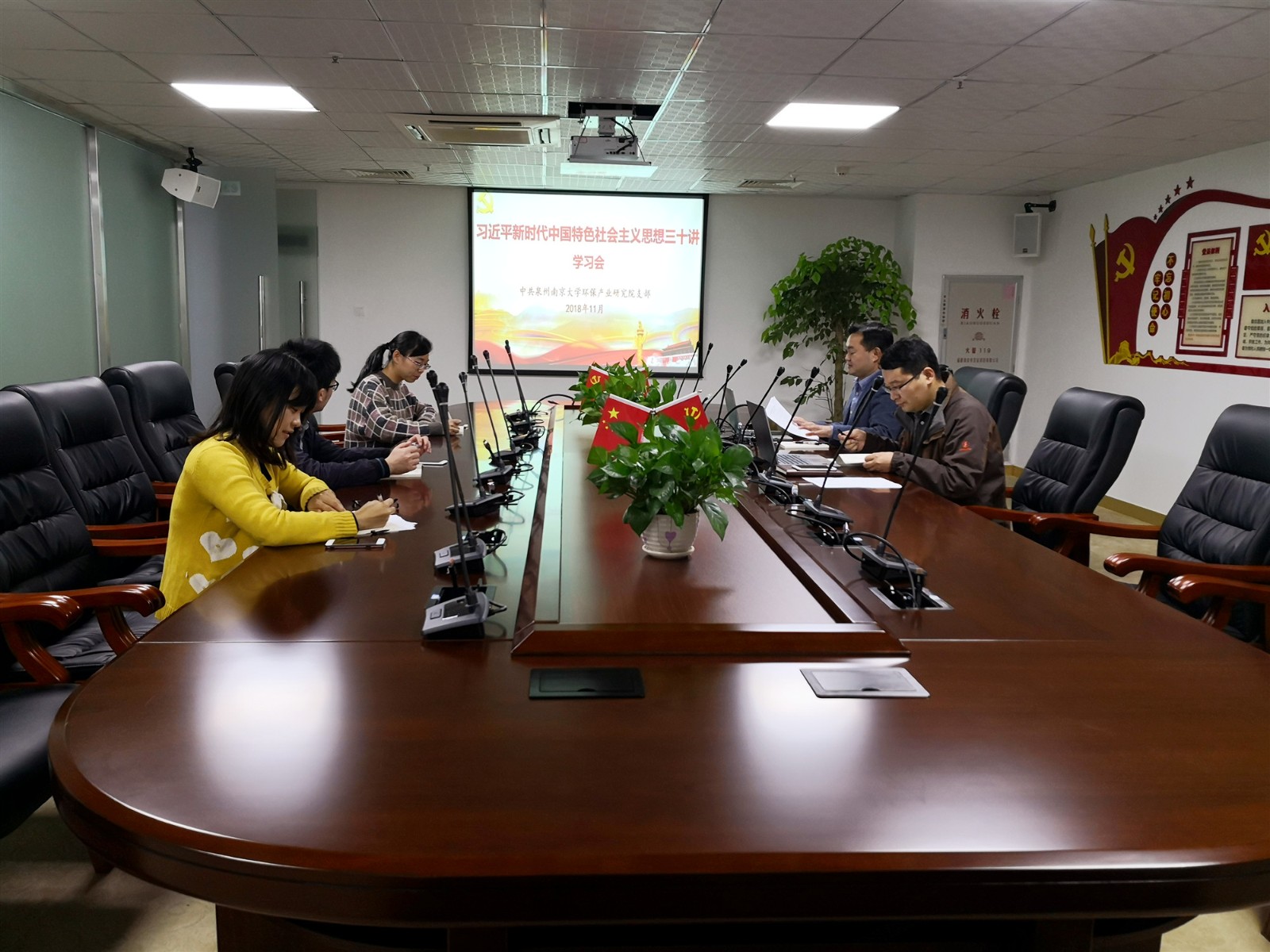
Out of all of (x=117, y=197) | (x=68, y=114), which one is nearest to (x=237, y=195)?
(x=117, y=197)

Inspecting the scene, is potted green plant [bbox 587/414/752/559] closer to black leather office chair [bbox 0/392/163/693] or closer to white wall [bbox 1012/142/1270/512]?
black leather office chair [bbox 0/392/163/693]

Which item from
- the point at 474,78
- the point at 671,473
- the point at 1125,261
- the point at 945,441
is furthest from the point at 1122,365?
the point at 671,473

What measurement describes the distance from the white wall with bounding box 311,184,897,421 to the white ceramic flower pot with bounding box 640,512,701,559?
18.9ft

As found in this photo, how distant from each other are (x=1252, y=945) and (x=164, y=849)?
2117 mm

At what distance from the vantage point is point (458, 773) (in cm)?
112

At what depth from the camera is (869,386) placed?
454cm

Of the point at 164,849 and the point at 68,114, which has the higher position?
the point at 68,114

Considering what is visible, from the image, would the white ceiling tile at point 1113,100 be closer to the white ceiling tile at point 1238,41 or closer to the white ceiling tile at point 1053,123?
the white ceiling tile at point 1053,123

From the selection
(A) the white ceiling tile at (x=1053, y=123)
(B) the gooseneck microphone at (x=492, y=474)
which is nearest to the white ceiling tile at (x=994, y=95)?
(A) the white ceiling tile at (x=1053, y=123)

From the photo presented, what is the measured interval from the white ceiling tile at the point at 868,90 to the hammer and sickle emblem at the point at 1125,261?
2.81m

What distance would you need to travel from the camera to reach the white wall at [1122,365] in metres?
A: 5.64

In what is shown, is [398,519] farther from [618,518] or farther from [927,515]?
[927,515]

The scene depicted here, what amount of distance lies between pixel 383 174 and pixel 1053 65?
196 inches

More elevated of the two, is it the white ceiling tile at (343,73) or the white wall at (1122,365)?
the white ceiling tile at (343,73)
